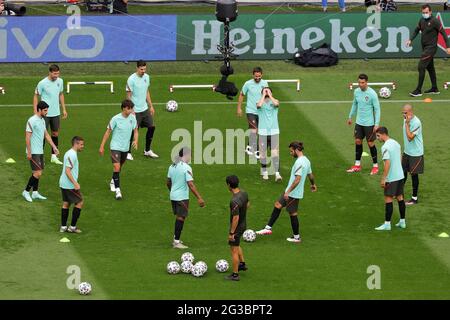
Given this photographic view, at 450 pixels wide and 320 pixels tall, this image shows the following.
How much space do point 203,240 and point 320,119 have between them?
35.3ft

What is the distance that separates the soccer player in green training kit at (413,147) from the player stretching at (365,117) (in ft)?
7.96

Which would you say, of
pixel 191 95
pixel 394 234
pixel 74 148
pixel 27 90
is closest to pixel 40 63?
Result: pixel 27 90

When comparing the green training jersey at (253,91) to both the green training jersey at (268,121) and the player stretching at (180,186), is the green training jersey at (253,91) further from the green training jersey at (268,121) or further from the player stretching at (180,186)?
the player stretching at (180,186)

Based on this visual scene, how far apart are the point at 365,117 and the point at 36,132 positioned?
8.44 metres

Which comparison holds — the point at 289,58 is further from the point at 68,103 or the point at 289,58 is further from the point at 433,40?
the point at 68,103

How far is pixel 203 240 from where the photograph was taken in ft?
96.6

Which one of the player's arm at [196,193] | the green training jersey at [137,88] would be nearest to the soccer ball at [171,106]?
the green training jersey at [137,88]

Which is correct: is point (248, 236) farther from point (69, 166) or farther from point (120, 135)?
point (120, 135)

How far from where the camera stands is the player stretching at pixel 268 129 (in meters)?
33.4

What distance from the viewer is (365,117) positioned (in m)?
34.2

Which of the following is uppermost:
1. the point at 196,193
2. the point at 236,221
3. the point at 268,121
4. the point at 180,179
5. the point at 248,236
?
the point at 268,121

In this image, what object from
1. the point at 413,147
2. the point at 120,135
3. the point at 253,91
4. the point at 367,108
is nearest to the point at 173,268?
the point at 120,135

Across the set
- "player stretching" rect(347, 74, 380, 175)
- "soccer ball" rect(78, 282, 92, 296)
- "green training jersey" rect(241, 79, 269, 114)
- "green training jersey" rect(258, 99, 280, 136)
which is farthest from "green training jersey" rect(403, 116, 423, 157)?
"soccer ball" rect(78, 282, 92, 296)

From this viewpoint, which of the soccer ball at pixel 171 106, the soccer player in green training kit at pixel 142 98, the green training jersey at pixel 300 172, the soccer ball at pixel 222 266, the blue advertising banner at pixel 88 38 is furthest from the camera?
the blue advertising banner at pixel 88 38
